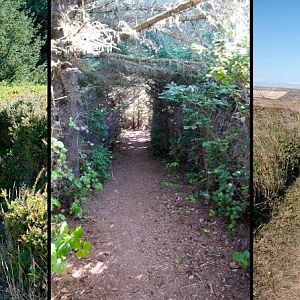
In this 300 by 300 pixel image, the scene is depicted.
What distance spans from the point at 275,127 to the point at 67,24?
985 mm

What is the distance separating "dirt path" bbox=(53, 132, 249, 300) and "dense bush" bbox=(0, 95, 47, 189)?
46 cm

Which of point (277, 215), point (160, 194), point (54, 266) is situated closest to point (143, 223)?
point (160, 194)

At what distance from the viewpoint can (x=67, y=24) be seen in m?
1.75

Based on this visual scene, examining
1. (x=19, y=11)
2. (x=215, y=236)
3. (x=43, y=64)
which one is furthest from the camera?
(x=19, y=11)

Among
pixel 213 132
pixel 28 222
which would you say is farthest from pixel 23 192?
pixel 213 132

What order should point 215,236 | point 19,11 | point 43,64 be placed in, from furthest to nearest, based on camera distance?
1. point 19,11
2. point 43,64
3. point 215,236

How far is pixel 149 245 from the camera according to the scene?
1772 mm

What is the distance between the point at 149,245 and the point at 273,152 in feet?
2.20

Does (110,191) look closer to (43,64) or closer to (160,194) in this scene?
(160,194)

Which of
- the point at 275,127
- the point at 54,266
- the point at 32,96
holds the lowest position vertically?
the point at 54,266

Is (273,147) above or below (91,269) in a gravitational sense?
above

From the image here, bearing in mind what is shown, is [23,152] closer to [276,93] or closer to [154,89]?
[154,89]

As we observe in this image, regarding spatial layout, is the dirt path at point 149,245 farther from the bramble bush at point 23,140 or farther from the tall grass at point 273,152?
the bramble bush at point 23,140

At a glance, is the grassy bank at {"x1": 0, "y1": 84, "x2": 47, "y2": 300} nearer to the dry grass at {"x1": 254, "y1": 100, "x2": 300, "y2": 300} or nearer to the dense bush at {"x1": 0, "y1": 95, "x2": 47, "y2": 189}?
the dense bush at {"x1": 0, "y1": 95, "x2": 47, "y2": 189}
